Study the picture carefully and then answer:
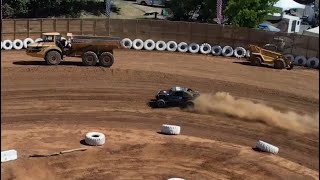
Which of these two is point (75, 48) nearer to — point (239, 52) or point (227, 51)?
point (227, 51)

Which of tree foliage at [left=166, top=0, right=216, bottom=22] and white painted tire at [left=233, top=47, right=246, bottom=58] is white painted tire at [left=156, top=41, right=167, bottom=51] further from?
tree foliage at [left=166, top=0, right=216, bottom=22]

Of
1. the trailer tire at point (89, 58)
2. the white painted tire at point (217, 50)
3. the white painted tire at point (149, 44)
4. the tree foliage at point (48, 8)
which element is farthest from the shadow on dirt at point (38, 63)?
the tree foliage at point (48, 8)

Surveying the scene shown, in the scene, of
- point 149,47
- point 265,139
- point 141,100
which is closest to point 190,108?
point 141,100

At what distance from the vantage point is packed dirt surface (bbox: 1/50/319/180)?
18000 mm

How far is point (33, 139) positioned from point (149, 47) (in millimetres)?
20994

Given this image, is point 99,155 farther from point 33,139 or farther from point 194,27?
point 194,27

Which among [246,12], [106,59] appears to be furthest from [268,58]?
[106,59]

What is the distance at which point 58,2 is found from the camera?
5522 centimetres

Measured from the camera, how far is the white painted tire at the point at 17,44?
3731 cm

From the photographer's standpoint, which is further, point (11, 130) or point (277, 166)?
point (11, 130)

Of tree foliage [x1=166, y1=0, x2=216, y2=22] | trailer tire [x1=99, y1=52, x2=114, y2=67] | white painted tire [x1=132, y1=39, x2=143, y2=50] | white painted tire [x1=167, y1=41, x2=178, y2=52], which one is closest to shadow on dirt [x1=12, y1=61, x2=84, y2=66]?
trailer tire [x1=99, y1=52, x2=114, y2=67]

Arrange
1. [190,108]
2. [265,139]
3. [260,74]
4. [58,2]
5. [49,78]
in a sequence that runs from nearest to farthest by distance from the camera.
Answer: [265,139] → [190,108] → [49,78] → [260,74] → [58,2]

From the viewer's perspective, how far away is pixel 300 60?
1470 inches

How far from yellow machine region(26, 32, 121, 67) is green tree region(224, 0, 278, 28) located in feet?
55.7
